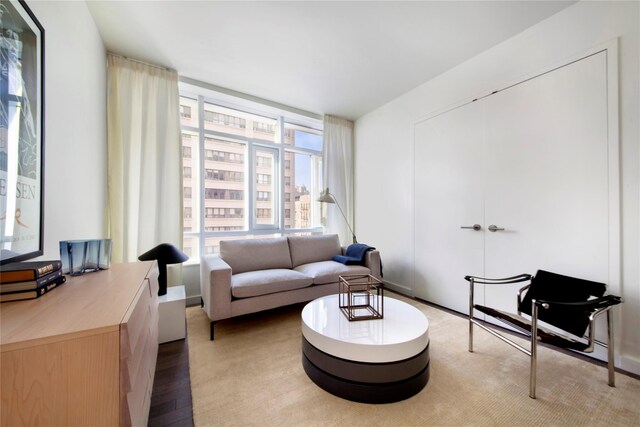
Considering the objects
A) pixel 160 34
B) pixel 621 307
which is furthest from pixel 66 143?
pixel 621 307

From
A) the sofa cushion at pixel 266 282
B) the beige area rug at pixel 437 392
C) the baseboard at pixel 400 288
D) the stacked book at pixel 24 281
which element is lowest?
the beige area rug at pixel 437 392

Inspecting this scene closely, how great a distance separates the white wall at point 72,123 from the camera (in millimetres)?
1315

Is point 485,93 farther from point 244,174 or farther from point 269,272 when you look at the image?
point 244,174

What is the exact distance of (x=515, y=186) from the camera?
2.26 meters

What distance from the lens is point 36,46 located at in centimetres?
112

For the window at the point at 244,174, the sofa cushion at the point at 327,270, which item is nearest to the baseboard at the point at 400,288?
the sofa cushion at the point at 327,270

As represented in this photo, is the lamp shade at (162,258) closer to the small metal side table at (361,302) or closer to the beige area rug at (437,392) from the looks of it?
the beige area rug at (437,392)

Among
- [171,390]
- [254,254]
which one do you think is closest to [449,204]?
[254,254]

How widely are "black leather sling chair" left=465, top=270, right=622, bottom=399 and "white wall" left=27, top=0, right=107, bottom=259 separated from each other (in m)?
2.80

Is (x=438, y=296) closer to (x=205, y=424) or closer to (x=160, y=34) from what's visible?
(x=205, y=424)

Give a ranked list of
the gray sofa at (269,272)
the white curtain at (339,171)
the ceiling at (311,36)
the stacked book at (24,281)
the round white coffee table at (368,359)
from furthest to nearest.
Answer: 1. the white curtain at (339,171)
2. the gray sofa at (269,272)
3. the ceiling at (311,36)
4. the round white coffee table at (368,359)
5. the stacked book at (24,281)

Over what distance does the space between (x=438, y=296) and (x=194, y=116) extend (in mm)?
3790

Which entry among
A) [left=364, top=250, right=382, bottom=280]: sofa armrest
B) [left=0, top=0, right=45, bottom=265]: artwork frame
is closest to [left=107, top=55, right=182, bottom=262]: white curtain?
[left=0, top=0, right=45, bottom=265]: artwork frame

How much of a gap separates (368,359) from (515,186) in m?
2.06
